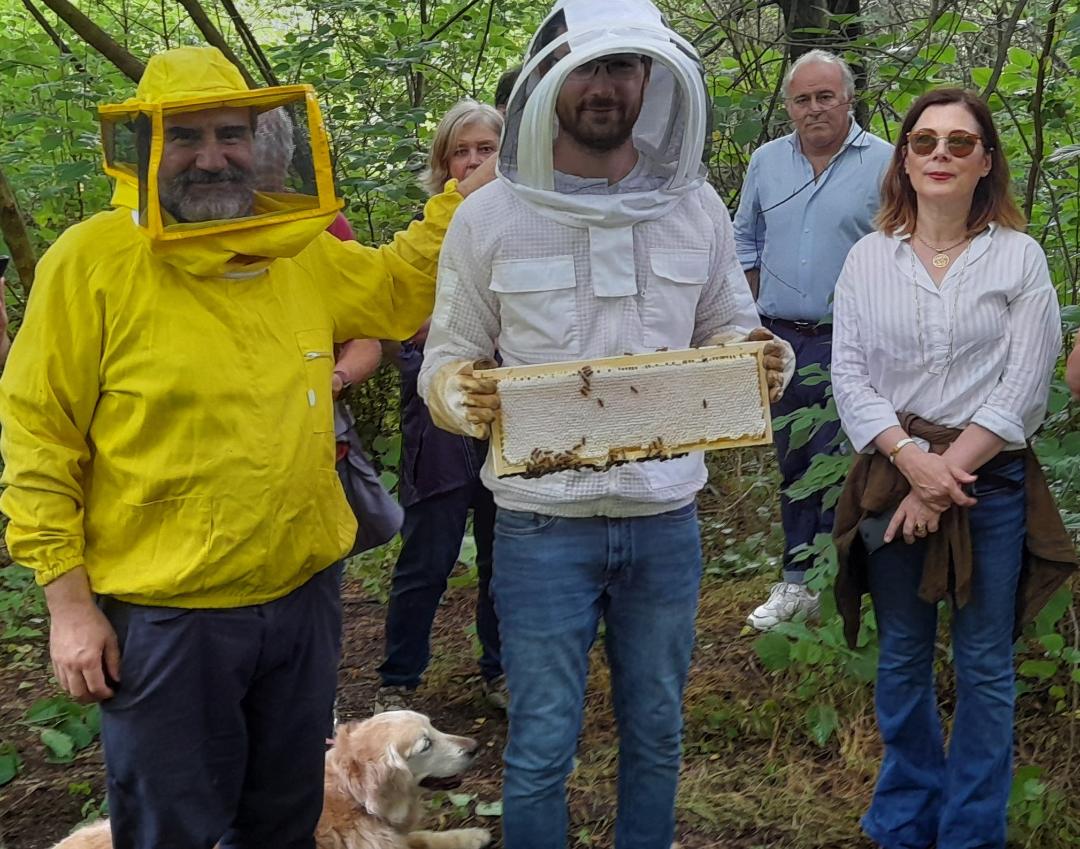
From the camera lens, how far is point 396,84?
8070mm

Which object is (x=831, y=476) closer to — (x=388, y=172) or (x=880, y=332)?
(x=880, y=332)

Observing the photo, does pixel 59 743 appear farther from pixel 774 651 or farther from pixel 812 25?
pixel 812 25

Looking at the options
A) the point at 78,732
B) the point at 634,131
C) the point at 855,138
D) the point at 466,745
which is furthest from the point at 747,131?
the point at 78,732

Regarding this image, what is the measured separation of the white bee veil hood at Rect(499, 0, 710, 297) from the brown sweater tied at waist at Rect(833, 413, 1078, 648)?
99 cm

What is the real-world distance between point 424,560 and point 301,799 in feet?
4.88

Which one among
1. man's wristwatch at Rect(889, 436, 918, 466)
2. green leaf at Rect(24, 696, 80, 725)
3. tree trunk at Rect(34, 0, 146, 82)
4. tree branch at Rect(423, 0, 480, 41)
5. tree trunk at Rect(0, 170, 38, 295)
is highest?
tree branch at Rect(423, 0, 480, 41)

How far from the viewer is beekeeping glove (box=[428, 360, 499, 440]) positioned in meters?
2.20

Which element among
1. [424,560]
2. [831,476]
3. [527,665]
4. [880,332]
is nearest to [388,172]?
[424,560]

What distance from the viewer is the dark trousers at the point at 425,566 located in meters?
3.80

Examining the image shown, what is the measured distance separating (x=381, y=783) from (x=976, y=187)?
229 cm


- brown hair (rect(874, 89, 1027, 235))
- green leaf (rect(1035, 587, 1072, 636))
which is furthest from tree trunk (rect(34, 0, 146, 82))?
green leaf (rect(1035, 587, 1072, 636))

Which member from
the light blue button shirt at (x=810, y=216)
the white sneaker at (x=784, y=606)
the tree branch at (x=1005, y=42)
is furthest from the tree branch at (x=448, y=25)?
the white sneaker at (x=784, y=606)

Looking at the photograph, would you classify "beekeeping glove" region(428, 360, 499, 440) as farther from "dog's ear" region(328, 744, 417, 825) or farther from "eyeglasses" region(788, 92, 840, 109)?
"eyeglasses" region(788, 92, 840, 109)

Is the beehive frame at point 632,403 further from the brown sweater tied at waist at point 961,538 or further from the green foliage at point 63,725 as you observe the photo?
the green foliage at point 63,725
